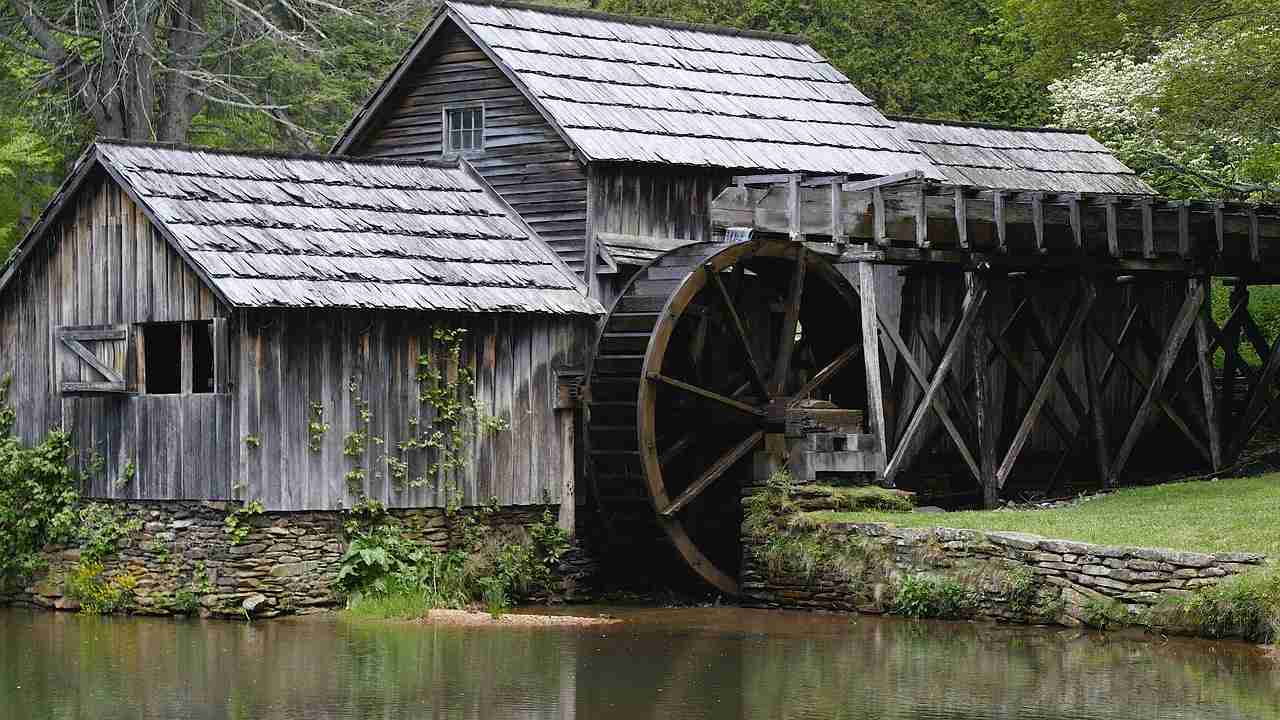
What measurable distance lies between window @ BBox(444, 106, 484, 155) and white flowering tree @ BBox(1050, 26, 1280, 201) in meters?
13.3

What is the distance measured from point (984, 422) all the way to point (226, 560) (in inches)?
370

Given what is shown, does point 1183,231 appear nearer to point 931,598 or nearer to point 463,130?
point 931,598

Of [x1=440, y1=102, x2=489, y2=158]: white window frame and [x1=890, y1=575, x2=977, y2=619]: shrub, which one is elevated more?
[x1=440, y1=102, x2=489, y2=158]: white window frame

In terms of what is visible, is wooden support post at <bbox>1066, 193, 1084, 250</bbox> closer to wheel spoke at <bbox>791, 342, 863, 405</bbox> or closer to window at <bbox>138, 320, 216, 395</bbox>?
wheel spoke at <bbox>791, 342, 863, 405</bbox>

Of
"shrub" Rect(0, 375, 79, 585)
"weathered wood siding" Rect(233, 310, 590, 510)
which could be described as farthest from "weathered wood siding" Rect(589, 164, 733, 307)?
"shrub" Rect(0, 375, 79, 585)

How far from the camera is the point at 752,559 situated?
2272 cm

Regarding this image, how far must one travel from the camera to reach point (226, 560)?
21.2 m

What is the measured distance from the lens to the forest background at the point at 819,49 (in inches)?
1350

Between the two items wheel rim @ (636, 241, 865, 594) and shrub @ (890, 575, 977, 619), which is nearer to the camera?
shrub @ (890, 575, 977, 619)

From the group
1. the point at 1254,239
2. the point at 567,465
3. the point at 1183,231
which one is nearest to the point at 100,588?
the point at 567,465

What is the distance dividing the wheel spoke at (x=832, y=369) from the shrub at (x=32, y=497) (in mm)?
8592

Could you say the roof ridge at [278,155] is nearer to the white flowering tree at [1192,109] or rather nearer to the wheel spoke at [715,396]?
the wheel spoke at [715,396]

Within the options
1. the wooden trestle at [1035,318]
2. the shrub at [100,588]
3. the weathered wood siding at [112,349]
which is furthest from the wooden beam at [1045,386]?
the shrub at [100,588]

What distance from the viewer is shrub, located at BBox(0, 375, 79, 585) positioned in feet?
74.0
